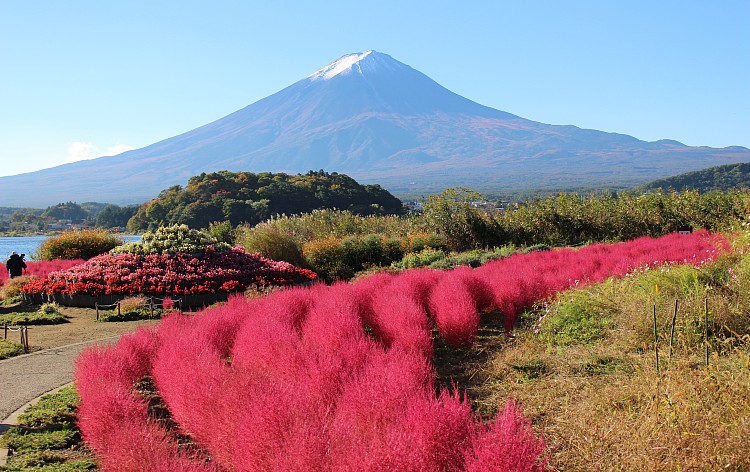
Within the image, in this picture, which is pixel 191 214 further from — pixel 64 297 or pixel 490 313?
pixel 490 313

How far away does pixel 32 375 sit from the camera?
23.7ft

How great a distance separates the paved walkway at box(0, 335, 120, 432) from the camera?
6156 mm

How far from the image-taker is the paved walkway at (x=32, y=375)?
6156 mm

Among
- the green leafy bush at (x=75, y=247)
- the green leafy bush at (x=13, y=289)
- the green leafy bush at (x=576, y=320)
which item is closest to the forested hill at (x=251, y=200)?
the green leafy bush at (x=75, y=247)

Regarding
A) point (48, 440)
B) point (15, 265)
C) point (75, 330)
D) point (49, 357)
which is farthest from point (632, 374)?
point (15, 265)

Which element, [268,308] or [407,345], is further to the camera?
[268,308]

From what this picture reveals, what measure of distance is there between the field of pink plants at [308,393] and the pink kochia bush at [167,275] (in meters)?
5.95

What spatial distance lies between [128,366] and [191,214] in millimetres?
32000

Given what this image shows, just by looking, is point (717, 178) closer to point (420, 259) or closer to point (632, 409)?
point (420, 259)

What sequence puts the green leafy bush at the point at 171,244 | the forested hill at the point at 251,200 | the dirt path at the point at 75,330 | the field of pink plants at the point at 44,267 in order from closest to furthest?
the dirt path at the point at 75,330
the green leafy bush at the point at 171,244
the field of pink plants at the point at 44,267
the forested hill at the point at 251,200

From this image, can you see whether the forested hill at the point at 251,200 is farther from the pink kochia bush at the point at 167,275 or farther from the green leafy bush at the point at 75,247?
the pink kochia bush at the point at 167,275

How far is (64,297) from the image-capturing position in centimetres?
1345

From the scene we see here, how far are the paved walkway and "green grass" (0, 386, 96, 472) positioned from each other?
25 centimetres

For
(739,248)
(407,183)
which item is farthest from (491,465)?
(407,183)
